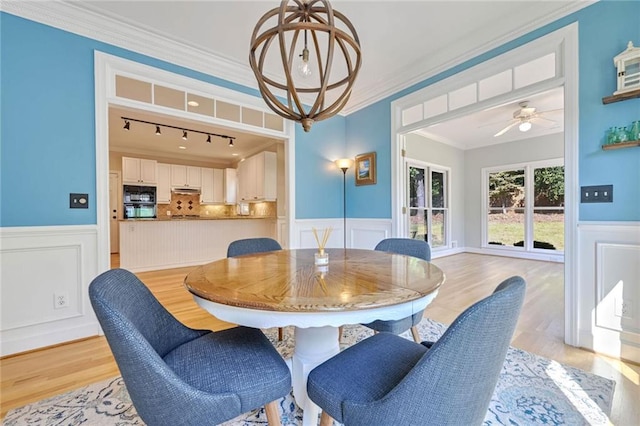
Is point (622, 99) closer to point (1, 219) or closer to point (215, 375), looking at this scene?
point (215, 375)

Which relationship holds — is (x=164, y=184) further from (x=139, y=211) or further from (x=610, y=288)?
(x=610, y=288)

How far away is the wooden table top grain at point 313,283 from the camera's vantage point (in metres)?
0.88

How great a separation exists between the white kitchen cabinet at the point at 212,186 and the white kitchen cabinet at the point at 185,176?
150mm

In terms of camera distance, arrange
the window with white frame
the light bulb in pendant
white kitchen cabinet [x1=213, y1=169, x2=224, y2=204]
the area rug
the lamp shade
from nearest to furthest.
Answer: the area rug < the light bulb in pendant < the lamp shade < the window with white frame < white kitchen cabinet [x1=213, y1=169, x2=224, y2=204]

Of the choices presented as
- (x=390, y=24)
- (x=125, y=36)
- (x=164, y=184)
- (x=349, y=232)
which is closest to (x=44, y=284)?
(x=125, y=36)

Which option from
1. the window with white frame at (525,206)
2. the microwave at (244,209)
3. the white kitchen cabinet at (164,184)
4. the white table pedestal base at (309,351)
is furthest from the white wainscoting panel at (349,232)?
the white kitchen cabinet at (164,184)

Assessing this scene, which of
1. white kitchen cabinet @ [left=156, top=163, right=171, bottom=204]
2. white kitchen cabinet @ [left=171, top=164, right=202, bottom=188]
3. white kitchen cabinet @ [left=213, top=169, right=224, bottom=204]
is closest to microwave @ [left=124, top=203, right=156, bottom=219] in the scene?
white kitchen cabinet @ [left=156, top=163, right=171, bottom=204]

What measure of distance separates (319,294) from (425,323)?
1.97 metres

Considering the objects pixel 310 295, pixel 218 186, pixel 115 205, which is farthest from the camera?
pixel 218 186

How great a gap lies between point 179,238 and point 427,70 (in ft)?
16.2

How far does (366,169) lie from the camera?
3807mm

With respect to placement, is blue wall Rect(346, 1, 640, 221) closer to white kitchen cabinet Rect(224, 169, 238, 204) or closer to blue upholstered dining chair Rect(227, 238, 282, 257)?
blue upholstered dining chair Rect(227, 238, 282, 257)

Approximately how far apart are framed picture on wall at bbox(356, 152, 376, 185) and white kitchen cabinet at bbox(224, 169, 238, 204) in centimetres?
434

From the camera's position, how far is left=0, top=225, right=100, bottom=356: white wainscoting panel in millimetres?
2014
